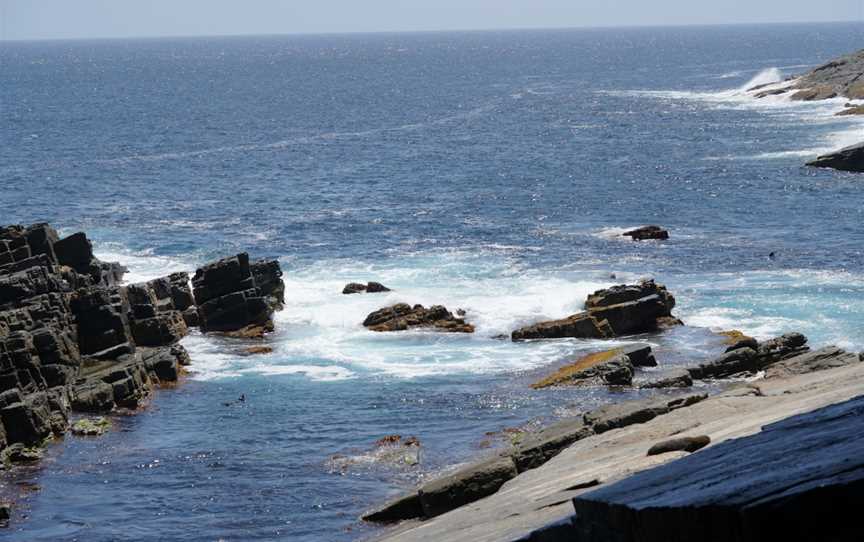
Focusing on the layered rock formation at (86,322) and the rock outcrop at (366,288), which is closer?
the layered rock formation at (86,322)

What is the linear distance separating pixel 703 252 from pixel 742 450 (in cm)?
5519

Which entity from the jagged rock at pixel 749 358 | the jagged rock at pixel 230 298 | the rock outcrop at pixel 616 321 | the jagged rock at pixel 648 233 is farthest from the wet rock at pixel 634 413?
the jagged rock at pixel 648 233

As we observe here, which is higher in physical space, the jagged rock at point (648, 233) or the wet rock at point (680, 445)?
the wet rock at point (680, 445)

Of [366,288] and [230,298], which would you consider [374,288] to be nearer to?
[366,288]

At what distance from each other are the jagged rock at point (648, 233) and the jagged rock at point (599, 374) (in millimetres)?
28148

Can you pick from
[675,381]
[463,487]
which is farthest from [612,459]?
[675,381]

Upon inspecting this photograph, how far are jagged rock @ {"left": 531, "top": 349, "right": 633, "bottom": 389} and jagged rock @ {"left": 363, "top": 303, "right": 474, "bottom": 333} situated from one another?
985 centimetres

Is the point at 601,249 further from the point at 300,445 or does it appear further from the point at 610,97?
the point at 610,97

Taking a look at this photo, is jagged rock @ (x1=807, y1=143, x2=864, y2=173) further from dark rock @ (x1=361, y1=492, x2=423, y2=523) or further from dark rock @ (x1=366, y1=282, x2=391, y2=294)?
dark rock @ (x1=361, y1=492, x2=423, y2=523)

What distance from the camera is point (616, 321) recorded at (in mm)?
57031

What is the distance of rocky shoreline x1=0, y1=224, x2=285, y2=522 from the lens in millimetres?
46031

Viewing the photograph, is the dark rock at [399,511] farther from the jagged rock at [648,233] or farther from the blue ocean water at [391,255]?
the jagged rock at [648,233]

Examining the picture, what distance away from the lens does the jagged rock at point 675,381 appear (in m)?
46.3

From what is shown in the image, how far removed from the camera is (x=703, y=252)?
73.3m
